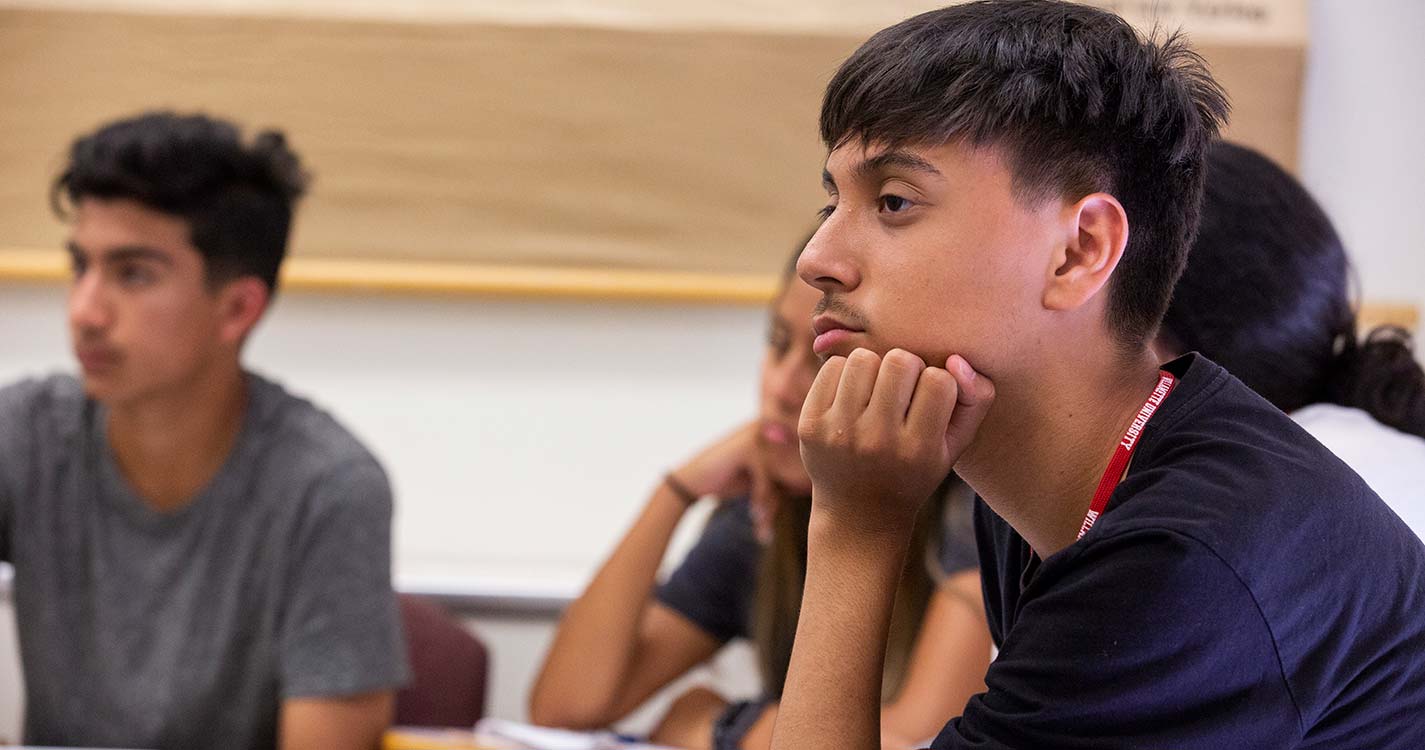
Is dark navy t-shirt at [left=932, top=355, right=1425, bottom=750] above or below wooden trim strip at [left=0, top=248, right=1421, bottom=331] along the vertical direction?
above

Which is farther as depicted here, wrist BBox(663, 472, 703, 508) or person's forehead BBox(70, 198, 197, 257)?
wrist BBox(663, 472, 703, 508)

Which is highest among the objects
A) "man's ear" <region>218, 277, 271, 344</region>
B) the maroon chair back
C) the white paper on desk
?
"man's ear" <region>218, 277, 271, 344</region>

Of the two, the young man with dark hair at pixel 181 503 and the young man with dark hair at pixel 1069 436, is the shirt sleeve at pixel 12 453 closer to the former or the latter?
the young man with dark hair at pixel 181 503

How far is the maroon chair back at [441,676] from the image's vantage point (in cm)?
229

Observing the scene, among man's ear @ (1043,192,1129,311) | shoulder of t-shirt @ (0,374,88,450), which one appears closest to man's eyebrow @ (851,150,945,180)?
man's ear @ (1043,192,1129,311)

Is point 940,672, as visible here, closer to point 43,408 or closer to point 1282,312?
point 1282,312

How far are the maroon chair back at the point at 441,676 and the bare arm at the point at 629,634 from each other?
11 cm

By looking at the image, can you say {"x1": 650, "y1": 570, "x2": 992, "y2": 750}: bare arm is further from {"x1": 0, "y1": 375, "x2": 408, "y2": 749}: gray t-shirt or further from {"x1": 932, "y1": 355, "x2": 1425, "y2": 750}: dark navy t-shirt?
{"x1": 932, "y1": 355, "x2": 1425, "y2": 750}: dark navy t-shirt

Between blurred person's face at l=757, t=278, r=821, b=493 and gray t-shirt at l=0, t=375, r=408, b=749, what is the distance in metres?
0.63

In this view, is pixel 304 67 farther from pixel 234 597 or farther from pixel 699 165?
pixel 234 597

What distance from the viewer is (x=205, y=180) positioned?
2.30 meters

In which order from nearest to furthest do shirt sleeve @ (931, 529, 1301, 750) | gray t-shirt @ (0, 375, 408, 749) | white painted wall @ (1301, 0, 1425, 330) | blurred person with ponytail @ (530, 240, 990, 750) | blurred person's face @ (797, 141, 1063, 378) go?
1. shirt sleeve @ (931, 529, 1301, 750)
2. blurred person's face @ (797, 141, 1063, 378)
3. blurred person with ponytail @ (530, 240, 990, 750)
4. gray t-shirt @ (0, 375, 408, 749)
5. white painted wall @ (1301, 0, 1425, 330)

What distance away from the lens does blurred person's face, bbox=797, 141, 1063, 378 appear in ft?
3.10

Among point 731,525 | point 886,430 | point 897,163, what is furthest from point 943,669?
point 897,163
